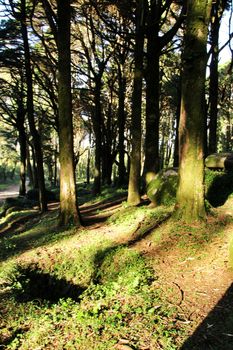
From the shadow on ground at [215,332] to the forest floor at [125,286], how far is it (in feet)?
0.04

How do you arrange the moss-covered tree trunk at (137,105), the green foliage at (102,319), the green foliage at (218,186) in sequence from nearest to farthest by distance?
the green foliage at (102,319) < the green foliage at (218,186) < the moss-covered tree trunk at (137,105)

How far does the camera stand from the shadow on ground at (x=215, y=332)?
3902 mm

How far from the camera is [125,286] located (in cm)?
548

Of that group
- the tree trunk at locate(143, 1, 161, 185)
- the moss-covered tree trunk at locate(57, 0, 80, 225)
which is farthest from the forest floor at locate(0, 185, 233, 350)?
the tree trunk at locate(143, 1, 161, 185)

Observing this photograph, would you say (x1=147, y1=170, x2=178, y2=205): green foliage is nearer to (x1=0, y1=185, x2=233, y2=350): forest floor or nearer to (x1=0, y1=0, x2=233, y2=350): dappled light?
(x1=0, y1=0, x2=233, y2=350): dappled light

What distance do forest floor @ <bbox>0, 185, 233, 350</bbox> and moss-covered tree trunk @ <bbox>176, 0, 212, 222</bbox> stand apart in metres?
0.75

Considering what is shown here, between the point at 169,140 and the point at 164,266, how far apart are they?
112 feet

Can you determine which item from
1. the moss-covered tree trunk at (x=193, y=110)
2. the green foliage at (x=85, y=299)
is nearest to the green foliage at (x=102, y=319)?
the green foliage at (x=85, y=299)

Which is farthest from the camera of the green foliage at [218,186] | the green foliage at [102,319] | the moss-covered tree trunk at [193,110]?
the green foliage at [218,186]

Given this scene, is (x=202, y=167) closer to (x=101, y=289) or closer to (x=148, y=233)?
(x=148, y=233)

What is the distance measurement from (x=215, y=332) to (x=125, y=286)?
1725 millimetres

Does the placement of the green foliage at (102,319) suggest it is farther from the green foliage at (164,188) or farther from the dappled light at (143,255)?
the green foliage at (164,188)

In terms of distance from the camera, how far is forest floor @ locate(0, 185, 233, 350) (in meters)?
4.20

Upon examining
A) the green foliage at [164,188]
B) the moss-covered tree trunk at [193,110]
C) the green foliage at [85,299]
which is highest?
the moss-covered tree trunk at [193,110]
